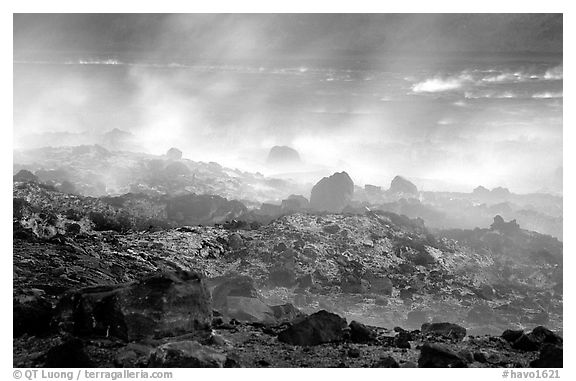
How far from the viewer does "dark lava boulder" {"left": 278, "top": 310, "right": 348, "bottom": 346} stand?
9.35 m

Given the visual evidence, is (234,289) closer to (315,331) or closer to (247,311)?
(247,311)

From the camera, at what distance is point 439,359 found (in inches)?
337

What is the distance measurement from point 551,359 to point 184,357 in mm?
6736

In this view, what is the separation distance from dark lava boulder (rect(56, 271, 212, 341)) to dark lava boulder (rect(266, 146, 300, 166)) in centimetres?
2746

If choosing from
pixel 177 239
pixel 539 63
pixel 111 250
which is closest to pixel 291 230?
pixel 177 239

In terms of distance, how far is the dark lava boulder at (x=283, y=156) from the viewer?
36125 mm

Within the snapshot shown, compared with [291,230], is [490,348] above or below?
below

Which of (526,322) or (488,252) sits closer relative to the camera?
(526,322)

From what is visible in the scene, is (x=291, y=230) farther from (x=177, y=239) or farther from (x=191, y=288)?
(x=191, y=288)

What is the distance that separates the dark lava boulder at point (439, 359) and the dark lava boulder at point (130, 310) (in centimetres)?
439

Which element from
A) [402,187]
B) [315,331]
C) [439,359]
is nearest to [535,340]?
[439,359]

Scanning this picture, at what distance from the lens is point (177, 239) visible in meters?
15.3

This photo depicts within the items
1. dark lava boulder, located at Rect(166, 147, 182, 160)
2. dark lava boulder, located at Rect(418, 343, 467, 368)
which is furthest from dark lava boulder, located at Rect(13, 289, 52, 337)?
dark lava boulder, located at Rect(166, 147, 182, 160)

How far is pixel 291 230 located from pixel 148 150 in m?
23.1
